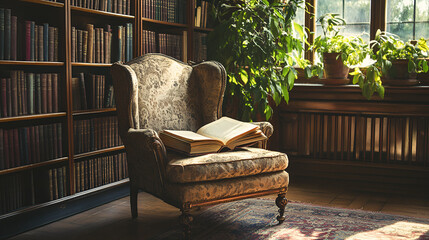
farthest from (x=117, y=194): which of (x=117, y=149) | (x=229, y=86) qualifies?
(x=229, y=86)

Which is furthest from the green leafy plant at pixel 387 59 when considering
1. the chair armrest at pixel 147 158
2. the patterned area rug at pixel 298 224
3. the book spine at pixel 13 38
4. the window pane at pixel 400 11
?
the book spine at pixel 13 38

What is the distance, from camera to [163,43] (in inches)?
146

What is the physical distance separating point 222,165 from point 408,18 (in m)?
2.41

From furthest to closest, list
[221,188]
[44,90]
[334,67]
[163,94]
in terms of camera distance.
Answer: [334,67], [163,94], [44,90], [221,188]

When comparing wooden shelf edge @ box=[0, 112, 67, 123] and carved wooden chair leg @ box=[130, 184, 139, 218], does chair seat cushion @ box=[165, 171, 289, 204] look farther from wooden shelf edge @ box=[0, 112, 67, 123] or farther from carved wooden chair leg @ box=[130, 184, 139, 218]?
wooden shelf edge @ box=[0, 112, 67, 123]

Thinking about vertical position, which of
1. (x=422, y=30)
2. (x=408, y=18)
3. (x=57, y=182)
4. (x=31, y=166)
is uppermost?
(x=408, y=18)

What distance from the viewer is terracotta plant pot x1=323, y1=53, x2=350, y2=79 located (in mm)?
3883

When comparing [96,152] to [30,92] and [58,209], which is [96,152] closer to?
[58,209]

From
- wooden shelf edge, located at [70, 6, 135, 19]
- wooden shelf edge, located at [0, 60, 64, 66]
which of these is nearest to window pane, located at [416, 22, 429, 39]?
wooden shelf edge, located at [70, 6, 135, 19]

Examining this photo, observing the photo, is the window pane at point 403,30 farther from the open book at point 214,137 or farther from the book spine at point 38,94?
the book spine at point 38,94

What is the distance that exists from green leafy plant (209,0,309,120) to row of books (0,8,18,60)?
5.20ft

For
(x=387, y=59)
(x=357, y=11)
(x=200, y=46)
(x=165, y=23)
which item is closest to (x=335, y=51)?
(x=387, y=59)

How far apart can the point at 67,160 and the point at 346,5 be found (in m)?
2.71

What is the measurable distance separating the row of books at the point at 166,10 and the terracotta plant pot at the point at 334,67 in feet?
4.04
